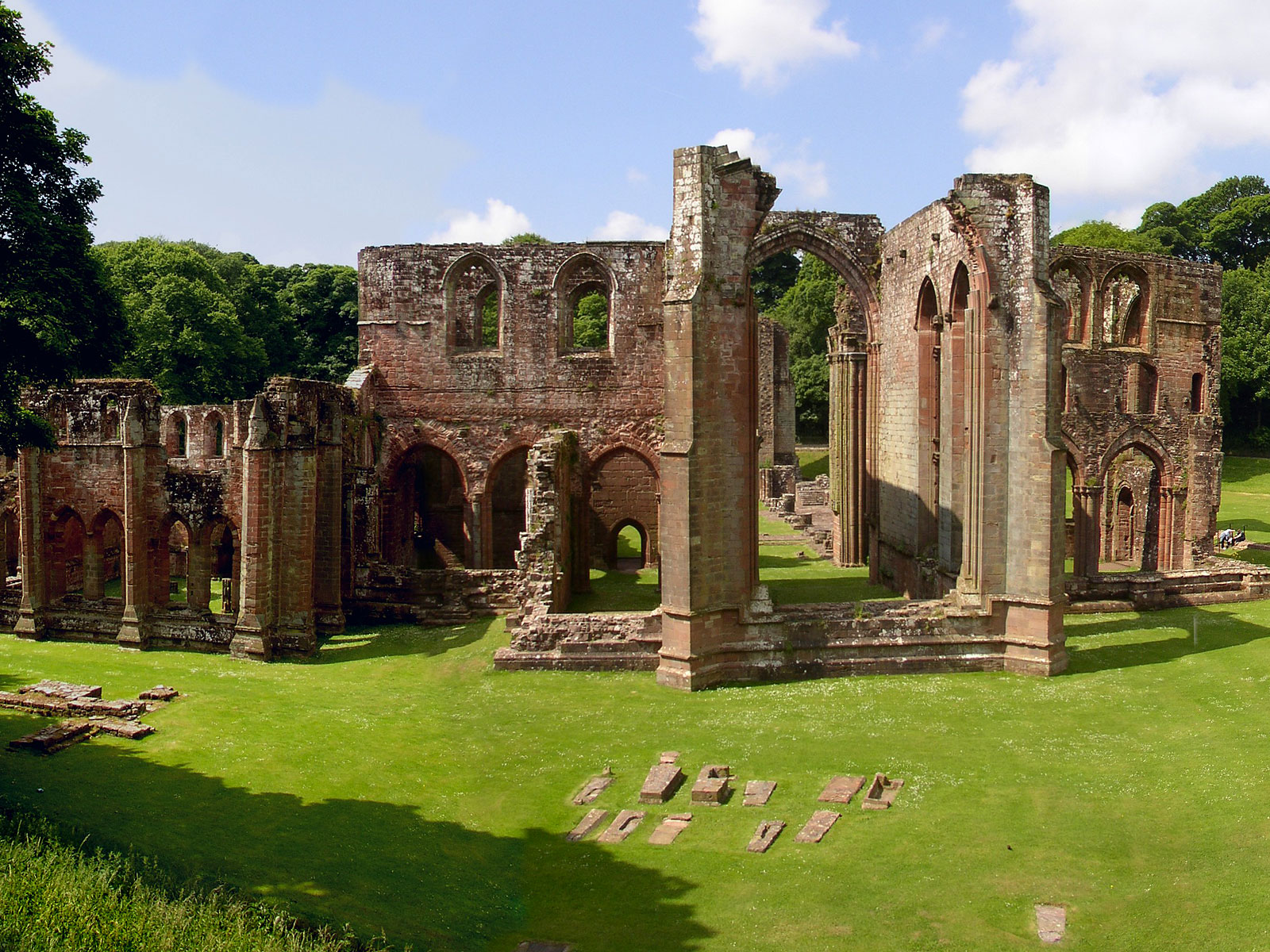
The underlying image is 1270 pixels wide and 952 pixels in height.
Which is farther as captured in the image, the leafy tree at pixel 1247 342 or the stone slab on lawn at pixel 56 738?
Result: the leafy tree at pixel 1247 342

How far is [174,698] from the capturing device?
14.5 meters

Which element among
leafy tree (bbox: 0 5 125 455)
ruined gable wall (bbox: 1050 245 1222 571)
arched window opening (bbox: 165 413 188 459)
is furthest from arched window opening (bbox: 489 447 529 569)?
arched window opening (bbox: 165 413 188 459)

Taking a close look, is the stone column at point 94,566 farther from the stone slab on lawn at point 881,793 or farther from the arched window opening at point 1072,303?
the arched window opening at point 1072,303

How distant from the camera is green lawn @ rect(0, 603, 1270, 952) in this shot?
811 cm

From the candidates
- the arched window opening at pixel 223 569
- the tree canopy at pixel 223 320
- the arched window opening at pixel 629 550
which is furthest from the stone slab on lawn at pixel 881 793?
the tree canopy at pixel 223 320

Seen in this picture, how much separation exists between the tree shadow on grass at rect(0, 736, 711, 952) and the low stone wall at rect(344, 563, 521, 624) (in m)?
8.98

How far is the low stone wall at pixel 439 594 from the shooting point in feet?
67.3

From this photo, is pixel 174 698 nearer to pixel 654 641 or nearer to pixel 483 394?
pixel 654 641

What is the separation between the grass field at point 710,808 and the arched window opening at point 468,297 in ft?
34.5

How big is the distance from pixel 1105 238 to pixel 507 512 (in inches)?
1540

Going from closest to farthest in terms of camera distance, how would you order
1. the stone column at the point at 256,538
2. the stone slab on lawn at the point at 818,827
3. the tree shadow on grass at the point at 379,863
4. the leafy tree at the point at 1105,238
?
the tree shadow on grass at the point at 379,863 → the stone slab on lawn at the point at 818,827 → the stone column at the point at 256,538 → the leafy tree at the point at 1105,238

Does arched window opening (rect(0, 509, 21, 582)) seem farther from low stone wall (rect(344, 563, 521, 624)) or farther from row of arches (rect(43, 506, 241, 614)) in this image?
low stone wall (rect(344, 563, 521, 624))

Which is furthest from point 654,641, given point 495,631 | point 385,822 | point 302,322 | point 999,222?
point 302,322

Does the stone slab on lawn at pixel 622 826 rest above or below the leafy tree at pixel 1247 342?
below
